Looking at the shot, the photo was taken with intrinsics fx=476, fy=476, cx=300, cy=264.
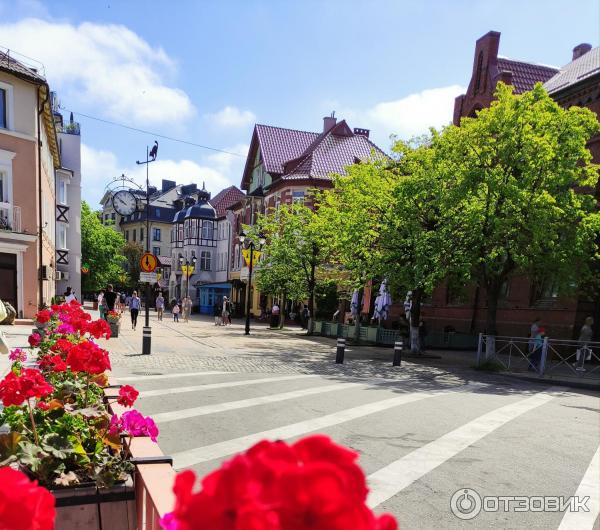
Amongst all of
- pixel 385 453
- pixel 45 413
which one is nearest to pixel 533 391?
pixel 385 453

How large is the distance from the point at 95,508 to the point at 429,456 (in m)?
4.47

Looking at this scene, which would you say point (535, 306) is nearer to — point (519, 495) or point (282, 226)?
point (282, 226)

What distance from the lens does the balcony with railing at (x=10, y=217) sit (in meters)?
20.7

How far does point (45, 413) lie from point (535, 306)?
2219 centimetres

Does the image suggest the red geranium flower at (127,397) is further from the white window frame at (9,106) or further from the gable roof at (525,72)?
the gable roof at (525,72)

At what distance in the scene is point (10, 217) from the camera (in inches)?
822

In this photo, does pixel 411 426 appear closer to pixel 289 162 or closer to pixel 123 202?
pixel 123 202

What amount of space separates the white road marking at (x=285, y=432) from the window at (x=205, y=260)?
51.8 meters

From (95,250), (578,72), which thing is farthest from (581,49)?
(95,250)

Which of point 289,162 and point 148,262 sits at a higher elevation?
point 289,162

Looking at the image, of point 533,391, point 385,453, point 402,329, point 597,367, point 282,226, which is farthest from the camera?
point 282,226

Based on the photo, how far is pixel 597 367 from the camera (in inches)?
604

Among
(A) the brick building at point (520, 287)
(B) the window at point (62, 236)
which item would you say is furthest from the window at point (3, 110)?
(A) the brick building at point (520, 287)

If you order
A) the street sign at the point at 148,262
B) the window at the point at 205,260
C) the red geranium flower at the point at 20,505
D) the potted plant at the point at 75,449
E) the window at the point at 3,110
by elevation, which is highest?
the window at the point at 3,110
